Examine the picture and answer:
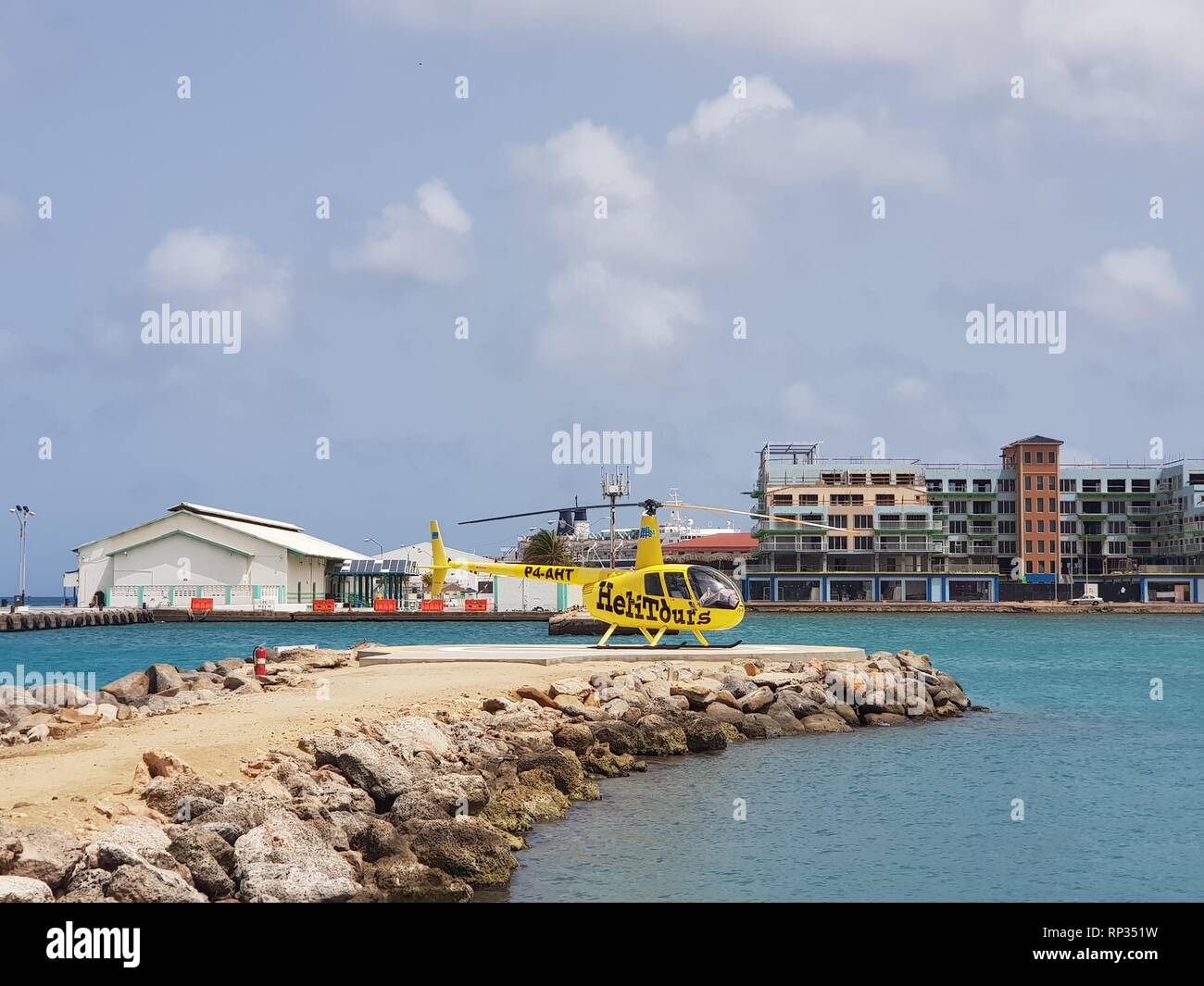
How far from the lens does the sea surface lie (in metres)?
15.2

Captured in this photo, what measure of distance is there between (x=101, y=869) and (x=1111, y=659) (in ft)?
171

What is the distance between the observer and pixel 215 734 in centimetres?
1923

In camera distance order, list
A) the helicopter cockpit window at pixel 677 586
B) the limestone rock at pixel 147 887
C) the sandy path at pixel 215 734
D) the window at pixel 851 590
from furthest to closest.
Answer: the window at pixel 851 590 → the helicopter cockpit window at pixel 677 586 → the sandy path at pixel 215 734 → the limestone rock at pixel 147 887

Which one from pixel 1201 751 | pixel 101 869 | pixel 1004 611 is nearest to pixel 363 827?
pixel 101 869

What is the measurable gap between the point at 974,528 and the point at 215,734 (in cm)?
12809

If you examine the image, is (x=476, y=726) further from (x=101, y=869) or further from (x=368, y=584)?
(x=368, y=584)

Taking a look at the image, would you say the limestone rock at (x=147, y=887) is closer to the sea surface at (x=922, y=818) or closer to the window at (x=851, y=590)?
the sea surface at (x=922, y=818)

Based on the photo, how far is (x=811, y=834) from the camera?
17.8 m

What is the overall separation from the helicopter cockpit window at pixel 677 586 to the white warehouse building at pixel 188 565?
6289cm

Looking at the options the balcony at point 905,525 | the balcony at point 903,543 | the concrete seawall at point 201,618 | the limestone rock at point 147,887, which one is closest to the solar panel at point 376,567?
the concrete seawall at point 201,618

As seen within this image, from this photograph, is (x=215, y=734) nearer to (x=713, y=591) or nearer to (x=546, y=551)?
(x=713, y=591)

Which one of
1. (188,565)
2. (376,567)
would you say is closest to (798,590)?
(376,567)

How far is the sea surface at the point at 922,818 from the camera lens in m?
15.2

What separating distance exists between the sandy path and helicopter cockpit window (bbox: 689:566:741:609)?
4636 mm
